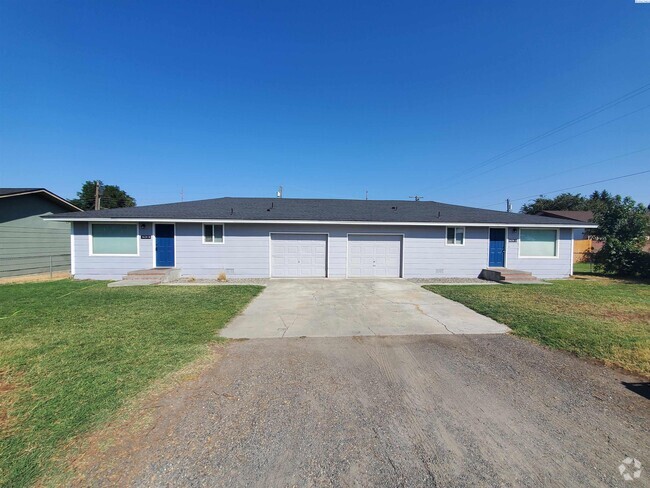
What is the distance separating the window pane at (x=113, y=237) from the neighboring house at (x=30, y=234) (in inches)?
168

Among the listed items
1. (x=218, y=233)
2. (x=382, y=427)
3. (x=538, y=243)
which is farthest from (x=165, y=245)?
(x=538, y=243)

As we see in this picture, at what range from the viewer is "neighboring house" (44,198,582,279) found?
12.4 metres

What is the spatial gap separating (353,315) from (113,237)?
1144 centimetres

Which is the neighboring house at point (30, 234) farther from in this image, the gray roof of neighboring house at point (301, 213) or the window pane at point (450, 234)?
the window pane at point (450, 234)

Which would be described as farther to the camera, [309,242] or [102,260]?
[309,242]

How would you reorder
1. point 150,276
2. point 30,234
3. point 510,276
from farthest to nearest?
point 30,234 < point 510,276 < point 150,276

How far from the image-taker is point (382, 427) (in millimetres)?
2613

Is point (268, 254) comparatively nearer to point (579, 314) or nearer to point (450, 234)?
point (450, 234)

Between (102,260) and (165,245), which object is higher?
(165,245)

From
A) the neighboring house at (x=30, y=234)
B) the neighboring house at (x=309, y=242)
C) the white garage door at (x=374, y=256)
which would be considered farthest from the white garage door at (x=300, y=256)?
the neighboring house at (x=30, y=234)

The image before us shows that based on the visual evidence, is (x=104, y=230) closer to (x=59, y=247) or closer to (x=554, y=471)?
(x=59, y=247)

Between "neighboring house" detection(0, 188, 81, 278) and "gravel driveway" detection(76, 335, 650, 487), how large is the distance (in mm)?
16672

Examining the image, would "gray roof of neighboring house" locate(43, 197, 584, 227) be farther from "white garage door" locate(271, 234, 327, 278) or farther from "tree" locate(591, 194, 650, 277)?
"tree" locate(591, 194, 650, 277)

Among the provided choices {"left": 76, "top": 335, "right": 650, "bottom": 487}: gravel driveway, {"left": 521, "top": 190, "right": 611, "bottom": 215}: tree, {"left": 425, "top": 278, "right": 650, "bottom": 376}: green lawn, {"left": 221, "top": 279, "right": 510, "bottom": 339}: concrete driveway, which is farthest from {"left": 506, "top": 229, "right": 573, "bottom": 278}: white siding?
{"left": 521, "top": 190, "right": 611, "bottom": 215}: tree
